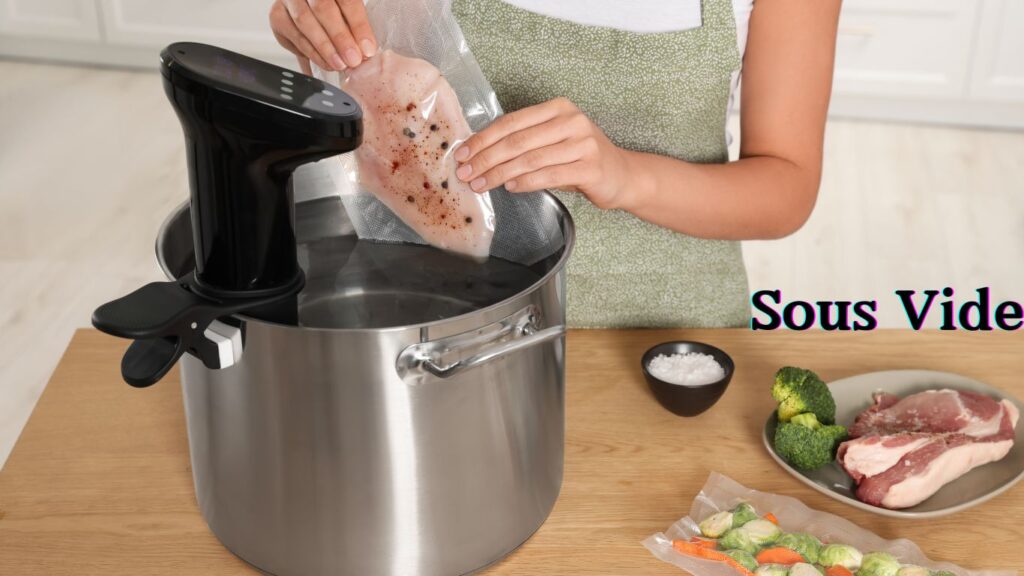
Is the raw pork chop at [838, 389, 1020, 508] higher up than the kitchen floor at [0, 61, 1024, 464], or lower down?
higher up

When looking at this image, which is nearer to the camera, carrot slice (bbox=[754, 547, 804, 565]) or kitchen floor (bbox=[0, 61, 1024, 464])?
carrot slice (bbox=[754, 547, 804, 565])

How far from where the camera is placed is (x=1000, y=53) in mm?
3479

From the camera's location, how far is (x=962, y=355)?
1.16 meters

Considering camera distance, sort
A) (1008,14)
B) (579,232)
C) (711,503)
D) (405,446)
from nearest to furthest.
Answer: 1. (405,446)
2. (711,503)
3. (579,232)
4. (1008,14)

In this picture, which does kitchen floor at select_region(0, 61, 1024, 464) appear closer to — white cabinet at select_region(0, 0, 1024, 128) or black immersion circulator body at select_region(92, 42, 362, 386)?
white cabinet at select_region(0, 0, 1024, 128)

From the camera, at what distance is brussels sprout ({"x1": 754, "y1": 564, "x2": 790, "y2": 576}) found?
81cm

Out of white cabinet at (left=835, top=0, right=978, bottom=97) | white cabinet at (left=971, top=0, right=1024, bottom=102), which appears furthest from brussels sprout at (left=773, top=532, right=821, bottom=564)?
white cabinet at (left=971, top=0, right=1024, bottom=102)

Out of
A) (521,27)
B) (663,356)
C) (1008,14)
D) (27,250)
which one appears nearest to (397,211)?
(663,356)

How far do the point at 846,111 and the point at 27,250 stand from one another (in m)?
2.61

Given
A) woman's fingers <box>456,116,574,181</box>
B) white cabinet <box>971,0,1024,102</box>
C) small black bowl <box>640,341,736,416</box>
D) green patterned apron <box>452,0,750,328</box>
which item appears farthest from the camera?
white cabinet <box>971,0,1024,102</box>

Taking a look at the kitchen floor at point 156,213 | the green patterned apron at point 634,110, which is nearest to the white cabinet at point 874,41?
the kitchen floor at point 156,213

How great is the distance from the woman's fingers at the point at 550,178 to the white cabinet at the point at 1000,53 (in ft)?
9.61

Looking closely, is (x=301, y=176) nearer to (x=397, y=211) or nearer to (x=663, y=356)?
(x=397, y=211)

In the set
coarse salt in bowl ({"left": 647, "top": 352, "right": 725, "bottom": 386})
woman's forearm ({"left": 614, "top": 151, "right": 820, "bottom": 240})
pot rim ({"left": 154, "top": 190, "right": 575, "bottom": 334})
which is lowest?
coarse salt in bowl ({"left": 647, "top": 352, "right": 725, "bottom": 386})
